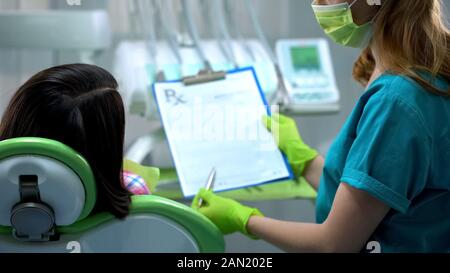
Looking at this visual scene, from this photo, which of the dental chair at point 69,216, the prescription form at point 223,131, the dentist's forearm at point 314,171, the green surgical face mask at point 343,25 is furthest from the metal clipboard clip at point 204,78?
the dental chair at point 69,216

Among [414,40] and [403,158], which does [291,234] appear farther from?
[414,40]

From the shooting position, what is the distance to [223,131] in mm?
1454

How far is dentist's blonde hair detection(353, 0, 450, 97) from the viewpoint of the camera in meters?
1.07

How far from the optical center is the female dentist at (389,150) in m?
1.01

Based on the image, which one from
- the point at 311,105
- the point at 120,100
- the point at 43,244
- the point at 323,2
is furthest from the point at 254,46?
the point at 43,244

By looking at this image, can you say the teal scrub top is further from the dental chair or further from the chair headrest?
the chair headrest

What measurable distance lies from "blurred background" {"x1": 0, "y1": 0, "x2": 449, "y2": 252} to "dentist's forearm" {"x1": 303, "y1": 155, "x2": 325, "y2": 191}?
10cm

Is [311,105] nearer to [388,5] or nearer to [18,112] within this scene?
[388,5]

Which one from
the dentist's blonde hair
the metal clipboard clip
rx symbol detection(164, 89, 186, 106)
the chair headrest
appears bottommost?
rx symbol detection(164, 89, 186, 106)

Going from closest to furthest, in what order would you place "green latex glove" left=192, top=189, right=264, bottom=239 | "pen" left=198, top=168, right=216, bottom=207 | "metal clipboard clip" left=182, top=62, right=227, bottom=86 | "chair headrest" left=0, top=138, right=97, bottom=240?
"chair headrest" left=0, top=138, right=97, bottom=240
"green latex glove" left=192, top=189, right=264, bottom=239
"pen" left=198, top=168, right=216, bottom=207
"metal clipboard clip" left=182, top=62, right=227, bottom=86

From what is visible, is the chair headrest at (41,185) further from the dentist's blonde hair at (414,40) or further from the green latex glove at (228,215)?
the dentist's blonde hair at (414,40)

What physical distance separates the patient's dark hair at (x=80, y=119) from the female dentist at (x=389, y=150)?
0.84 feet

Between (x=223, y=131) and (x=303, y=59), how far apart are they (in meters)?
0.64

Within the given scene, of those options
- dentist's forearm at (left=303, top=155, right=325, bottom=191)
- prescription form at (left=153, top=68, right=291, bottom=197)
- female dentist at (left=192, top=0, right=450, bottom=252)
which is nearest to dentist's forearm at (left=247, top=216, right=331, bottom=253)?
female dentist at (left=192, top=0, right=450, bottom=252)
